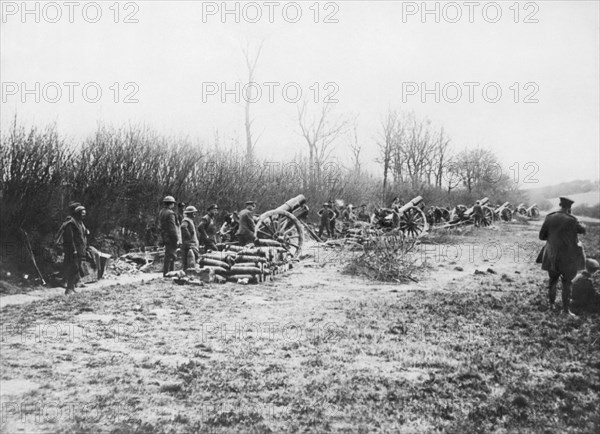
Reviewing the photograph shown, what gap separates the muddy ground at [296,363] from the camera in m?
3.24

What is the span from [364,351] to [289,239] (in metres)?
7.49

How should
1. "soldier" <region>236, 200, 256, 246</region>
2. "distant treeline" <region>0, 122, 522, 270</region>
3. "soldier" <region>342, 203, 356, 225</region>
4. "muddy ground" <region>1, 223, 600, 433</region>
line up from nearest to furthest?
1. "muddy ground" <region>1, 223, 600, 433</region>
2. "distant treeline" <region>0, 122, 522, 270</region>
3. "soldier" <region>236, 200, 256, 246</region>
4. "soldier" <region>342, 203, 356, 225</region>

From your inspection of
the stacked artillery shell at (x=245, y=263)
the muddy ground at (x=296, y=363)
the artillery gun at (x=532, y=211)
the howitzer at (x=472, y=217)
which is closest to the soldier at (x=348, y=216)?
the howitzer at (x=472, y=217)

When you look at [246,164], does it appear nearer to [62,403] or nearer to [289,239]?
[289,239]

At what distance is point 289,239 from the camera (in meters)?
12.1

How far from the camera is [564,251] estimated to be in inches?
245

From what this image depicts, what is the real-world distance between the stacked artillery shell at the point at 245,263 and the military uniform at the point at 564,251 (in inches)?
200

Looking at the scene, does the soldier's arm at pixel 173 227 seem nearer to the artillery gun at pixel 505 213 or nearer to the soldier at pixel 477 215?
the soldier at pixel 477 215

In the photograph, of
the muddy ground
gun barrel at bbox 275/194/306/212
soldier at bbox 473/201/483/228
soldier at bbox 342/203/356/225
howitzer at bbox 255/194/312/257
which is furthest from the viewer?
soldier at bbox 473/201/483/228

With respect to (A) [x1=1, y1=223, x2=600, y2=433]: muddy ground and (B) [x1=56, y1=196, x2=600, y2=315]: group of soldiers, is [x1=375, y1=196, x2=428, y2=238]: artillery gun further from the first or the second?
(A) [x1=1, y1=223, x2=600, y2=433]: muddy ground

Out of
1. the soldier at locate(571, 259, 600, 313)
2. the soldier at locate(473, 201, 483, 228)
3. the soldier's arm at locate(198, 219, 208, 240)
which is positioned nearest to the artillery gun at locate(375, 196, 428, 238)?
the soldier at locate(473, 201, 483, 228)

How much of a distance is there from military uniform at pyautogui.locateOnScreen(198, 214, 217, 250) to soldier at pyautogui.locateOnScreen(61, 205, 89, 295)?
3490mm

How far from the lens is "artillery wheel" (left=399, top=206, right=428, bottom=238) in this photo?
16453mm

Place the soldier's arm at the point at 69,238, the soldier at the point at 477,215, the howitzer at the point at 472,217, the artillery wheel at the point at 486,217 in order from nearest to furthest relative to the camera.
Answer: the soldier's arm at the point at 69,238, the howitzer at the point at 472,217, the soldier at the point at 477,215, the artillery wheel at the point at 486,217
